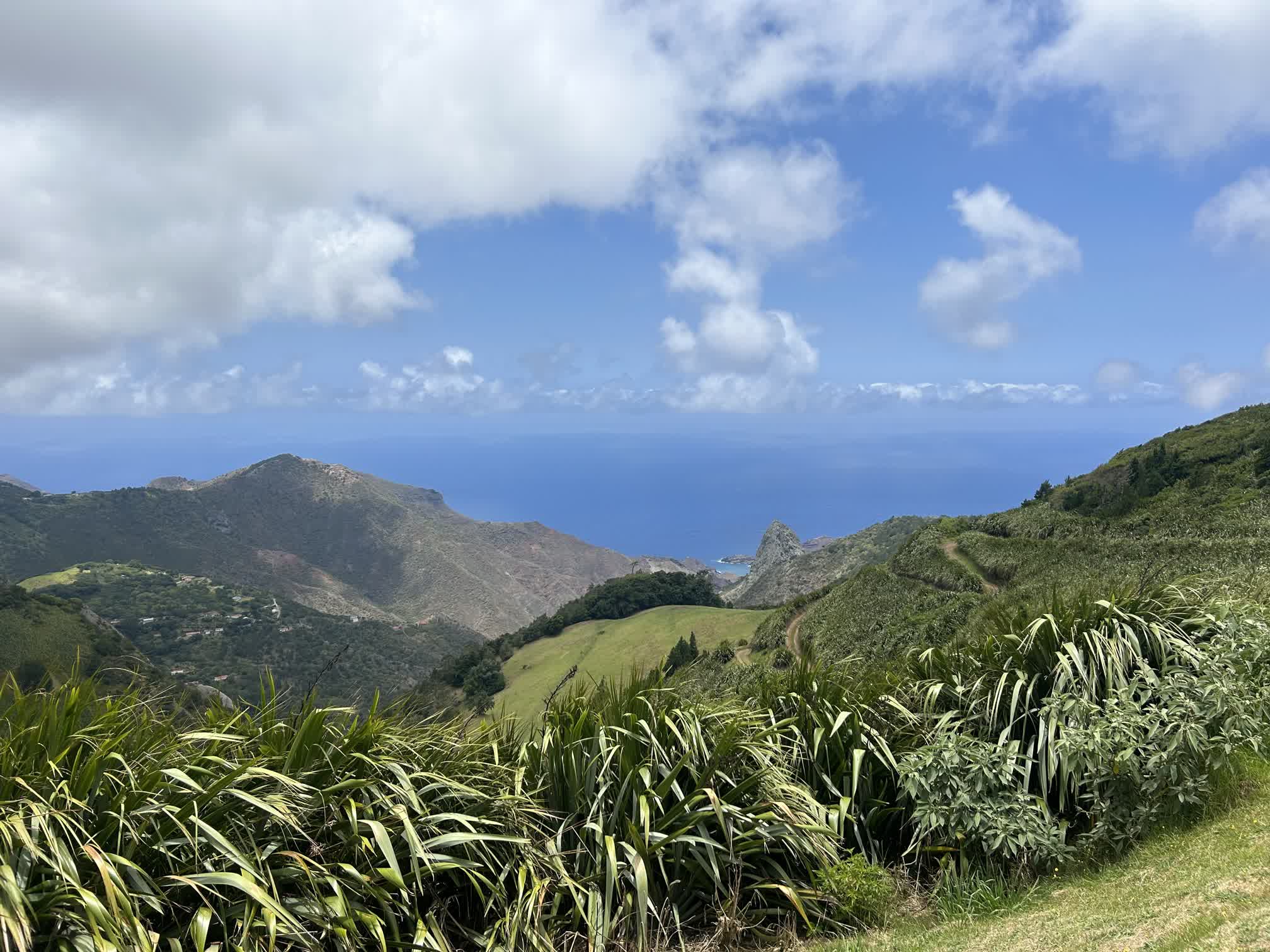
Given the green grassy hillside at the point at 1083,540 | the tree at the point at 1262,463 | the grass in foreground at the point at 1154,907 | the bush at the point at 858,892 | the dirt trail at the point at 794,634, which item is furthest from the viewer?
the dirt trail at the point at 794,634

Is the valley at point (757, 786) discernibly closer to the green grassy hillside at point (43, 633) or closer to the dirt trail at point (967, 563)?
the dirt trail at point (967, 563)

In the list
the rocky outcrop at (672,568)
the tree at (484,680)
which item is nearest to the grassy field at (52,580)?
the tree at (484,680)

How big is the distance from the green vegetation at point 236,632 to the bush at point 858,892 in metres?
61.2

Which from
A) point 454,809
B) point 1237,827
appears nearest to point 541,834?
point 454,809

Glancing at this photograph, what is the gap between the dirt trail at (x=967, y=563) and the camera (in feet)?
112

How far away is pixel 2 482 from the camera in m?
144

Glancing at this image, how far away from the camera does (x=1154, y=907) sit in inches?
139

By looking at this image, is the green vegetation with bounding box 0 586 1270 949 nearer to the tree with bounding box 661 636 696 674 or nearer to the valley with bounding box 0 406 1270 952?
the valley with bounding box 0 406 1270 952

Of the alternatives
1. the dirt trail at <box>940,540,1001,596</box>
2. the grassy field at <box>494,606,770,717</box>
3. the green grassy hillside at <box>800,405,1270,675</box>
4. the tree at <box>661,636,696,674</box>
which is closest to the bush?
the green grassy hillside at <box>800,405,1270,675</box>

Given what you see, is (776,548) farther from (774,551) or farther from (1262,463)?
(1262,463)

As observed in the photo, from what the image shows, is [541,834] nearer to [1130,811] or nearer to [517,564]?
[1130,811]

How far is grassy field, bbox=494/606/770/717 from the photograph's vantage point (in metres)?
57.6

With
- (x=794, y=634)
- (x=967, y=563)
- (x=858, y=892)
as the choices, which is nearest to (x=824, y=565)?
(x=794, y=634)

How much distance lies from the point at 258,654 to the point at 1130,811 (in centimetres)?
7966
